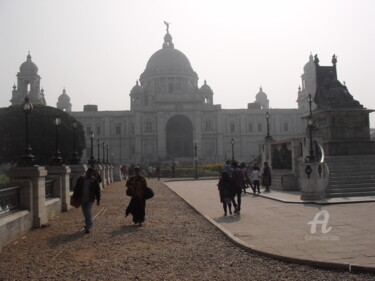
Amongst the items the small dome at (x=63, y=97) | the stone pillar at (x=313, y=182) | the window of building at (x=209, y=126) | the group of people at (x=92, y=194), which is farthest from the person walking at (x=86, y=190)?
the small dome at (x=63, y=97)

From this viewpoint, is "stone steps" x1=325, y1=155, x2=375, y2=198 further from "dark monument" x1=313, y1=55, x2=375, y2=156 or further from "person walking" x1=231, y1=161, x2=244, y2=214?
"person walking" x1=231, y1=161, x2=244, y2=214

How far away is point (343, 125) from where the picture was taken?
24.9 metres

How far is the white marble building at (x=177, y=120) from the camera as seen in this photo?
84.9 meters

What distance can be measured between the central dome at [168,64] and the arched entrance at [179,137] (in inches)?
592

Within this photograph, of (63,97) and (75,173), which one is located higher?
(63,97)

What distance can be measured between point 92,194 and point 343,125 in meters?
18.1

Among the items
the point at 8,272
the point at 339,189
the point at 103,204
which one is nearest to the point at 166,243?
the point at 8,272

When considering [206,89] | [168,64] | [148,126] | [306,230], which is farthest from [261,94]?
[306,230]

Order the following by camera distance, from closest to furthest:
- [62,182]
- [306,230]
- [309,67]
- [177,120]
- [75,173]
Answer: [306,230], [62,182], [75,173], [177,120], [309,67]

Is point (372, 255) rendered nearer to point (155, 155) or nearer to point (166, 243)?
point (166, 243)

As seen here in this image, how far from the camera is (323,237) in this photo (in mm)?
9133

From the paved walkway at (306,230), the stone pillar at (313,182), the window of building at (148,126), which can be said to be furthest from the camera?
the window of building at (148,126)

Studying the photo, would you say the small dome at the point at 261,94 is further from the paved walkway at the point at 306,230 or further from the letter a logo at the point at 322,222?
the letter a logo at the point at 322,222

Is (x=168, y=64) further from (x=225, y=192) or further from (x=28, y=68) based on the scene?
(x=225, y=192)
